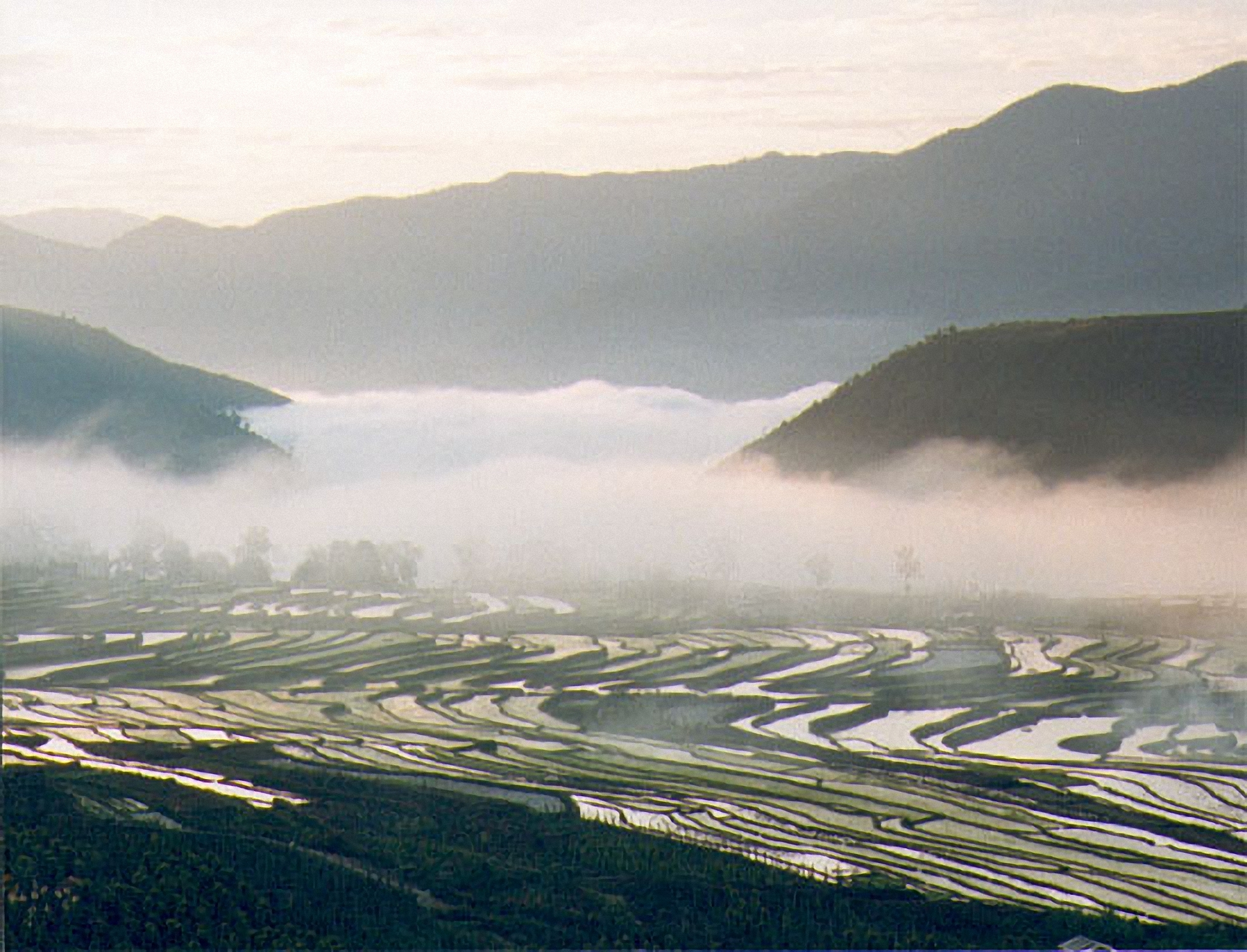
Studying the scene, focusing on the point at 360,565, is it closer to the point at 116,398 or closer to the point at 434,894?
the point at 116,398

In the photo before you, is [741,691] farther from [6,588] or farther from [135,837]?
[6,588]

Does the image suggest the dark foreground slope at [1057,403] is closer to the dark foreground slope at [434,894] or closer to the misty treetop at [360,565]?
the misty treetop at [360,565]

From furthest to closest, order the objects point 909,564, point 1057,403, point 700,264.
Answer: point 700,264
point 1057,403
point 909,564

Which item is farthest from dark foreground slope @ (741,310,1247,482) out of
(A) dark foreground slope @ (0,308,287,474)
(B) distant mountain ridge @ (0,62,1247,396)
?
(A) dark foreground slope @ (0,308,287,474)

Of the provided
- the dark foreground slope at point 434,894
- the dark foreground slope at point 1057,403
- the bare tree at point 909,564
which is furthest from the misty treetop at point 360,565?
the dark foreground slope at point 434,894

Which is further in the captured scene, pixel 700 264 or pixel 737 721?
pixel 700 264

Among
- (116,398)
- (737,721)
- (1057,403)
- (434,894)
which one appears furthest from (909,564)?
(434,894)
